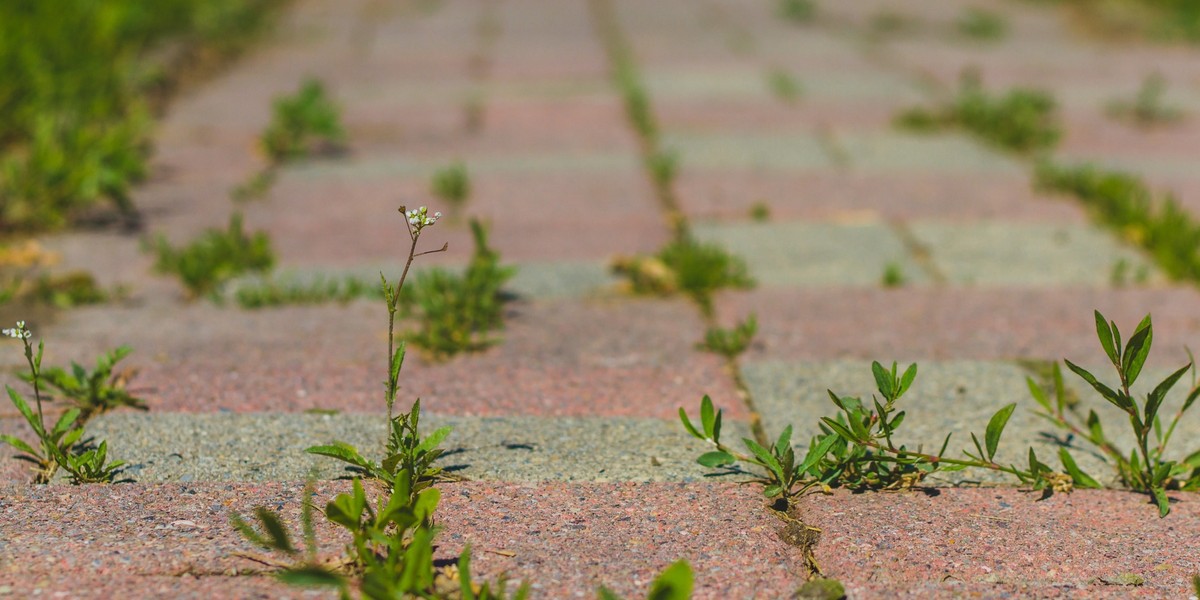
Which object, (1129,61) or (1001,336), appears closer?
(1001,336)

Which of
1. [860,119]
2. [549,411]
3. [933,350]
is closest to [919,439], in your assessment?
[933,350]

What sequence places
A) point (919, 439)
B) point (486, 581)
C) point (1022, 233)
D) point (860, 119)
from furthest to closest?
point (860, 119) → point (1022, 233) → point (919, 439) → point (486, 581)

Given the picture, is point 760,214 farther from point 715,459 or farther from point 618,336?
point 715,459

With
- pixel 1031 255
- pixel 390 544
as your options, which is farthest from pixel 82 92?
pixel 390 544

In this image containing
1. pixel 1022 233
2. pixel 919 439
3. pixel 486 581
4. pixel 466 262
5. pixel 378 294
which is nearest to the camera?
pixel 486 581

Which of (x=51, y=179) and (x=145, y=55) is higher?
(x=145, y=55)

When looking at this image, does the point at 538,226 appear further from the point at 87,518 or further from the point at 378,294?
the point at 87,518
